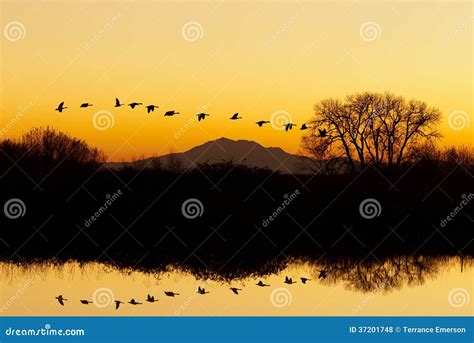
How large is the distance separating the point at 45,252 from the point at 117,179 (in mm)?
5900

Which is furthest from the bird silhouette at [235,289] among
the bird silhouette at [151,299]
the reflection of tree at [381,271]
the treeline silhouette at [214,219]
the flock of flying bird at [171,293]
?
the treeline silhouette at [214,219]

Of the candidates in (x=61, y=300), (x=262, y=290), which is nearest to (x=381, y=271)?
(x=262, y=290)

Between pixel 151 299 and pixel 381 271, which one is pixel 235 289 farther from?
pixel 381 271

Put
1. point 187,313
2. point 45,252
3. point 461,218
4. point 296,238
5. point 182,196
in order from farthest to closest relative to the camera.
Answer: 1. point 461,218
2. point 182,196
3. point 296,238
4. point 45,252
5. point 187,313

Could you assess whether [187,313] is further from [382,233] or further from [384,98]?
[384,98]

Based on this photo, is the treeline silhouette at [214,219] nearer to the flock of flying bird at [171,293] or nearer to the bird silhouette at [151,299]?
the flock of flying bird at [171,293]

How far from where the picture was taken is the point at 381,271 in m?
19.5

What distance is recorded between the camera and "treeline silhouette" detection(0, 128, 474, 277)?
22.0 metres

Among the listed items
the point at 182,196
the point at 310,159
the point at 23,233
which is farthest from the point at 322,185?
the point at 310,159

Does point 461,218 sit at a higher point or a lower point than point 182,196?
higher

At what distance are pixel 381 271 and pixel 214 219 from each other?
7923mm

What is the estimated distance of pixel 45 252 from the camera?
21844mm

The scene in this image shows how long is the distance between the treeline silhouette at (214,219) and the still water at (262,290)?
6.09ft

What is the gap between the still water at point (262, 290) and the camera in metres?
14.8
